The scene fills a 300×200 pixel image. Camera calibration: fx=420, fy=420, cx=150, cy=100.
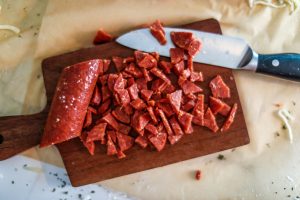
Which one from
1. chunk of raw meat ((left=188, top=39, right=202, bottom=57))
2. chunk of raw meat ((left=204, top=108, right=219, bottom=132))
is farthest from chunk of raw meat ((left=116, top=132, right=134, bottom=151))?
chunk of raw meat ((left=188, top=39, right=202, bottom=57))

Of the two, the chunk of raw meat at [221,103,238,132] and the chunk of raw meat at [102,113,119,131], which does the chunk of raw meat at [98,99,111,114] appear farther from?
the chunk of raw meat at [221,103,238,132]

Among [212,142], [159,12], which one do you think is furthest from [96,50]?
[212,142]

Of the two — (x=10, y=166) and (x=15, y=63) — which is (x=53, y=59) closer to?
(x=15, y=63)

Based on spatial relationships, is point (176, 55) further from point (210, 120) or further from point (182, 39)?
point (210, 120)

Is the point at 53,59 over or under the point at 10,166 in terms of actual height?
over

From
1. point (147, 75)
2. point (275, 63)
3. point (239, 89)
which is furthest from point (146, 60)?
point (275, 63)

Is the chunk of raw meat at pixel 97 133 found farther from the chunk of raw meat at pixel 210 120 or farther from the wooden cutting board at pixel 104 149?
the chunk of raw meat at pixel 210 120
